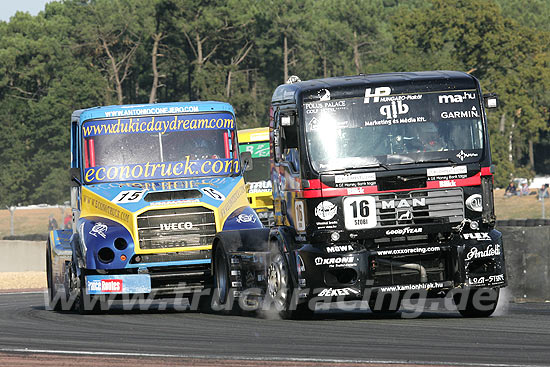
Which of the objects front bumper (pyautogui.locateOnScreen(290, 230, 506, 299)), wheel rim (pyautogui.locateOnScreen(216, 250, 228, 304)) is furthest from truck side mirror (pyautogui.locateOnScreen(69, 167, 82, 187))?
front bumper (pyautogui.locateOnScreen(290, 230, 506, 299))

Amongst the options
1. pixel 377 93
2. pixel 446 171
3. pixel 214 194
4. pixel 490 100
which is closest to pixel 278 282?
pixel 446 171

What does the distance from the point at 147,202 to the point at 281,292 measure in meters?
3.18

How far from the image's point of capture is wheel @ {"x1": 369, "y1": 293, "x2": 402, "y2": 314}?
13406 mm

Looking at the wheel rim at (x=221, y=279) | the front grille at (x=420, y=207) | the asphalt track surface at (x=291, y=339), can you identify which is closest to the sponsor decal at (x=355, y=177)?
the front grille at (x=420, y=207)

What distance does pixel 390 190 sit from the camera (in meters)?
13.2

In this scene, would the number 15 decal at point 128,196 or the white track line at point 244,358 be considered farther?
the number 15 decal at point 128,196

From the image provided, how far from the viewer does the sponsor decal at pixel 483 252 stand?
13.3 metres

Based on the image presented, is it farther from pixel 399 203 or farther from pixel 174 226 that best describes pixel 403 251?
pixel 174 226

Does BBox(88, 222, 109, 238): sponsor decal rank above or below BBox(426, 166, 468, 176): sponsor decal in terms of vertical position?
below

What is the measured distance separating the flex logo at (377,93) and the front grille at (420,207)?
1119 millimetres

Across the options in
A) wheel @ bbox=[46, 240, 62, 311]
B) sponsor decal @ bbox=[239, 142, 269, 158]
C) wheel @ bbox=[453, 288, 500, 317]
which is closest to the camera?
wheel @ bbox=[453, 288, 500, 317]

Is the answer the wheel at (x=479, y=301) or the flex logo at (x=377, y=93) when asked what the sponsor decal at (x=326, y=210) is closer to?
the flex logo at (x=377, y=93)

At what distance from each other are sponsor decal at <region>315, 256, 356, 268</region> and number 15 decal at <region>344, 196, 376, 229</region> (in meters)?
0.36

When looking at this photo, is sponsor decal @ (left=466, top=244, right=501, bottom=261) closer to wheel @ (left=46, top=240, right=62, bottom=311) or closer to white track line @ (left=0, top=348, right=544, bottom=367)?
white track line @ (left=0, top=348, right=544, bottom=367)
